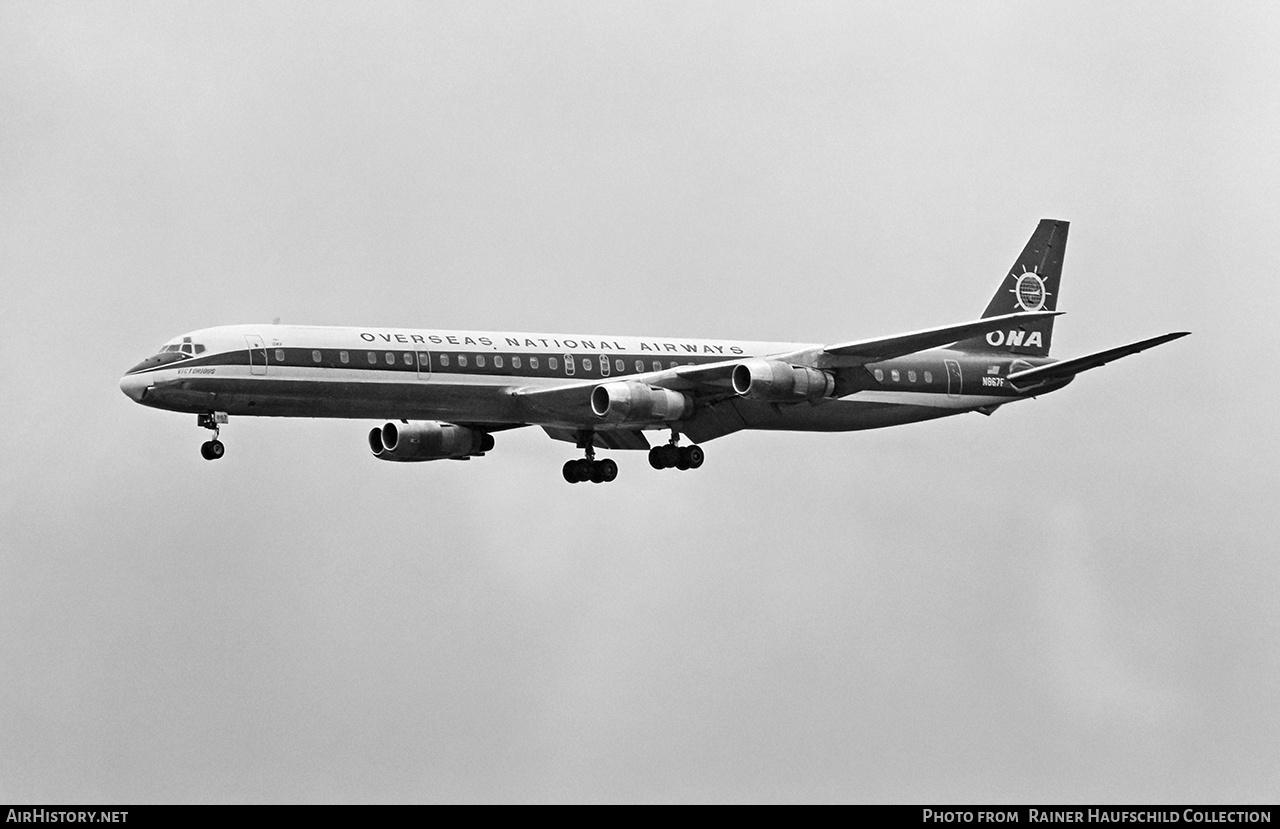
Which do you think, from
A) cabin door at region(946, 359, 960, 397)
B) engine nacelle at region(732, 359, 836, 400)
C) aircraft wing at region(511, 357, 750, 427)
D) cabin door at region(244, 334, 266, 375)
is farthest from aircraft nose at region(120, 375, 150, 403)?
cabin door at region(946, 359, 960, 397)

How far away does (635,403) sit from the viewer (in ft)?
230

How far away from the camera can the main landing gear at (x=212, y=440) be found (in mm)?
67062

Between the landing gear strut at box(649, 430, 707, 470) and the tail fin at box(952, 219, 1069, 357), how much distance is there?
11.0 meters

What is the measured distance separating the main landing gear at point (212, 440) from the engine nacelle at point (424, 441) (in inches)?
333

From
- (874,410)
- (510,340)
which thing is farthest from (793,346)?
(510,340)

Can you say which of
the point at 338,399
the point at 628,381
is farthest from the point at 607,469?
the point at 338,399

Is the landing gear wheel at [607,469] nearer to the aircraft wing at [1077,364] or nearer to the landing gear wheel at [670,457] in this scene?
the landing gear wheel at [670,457]

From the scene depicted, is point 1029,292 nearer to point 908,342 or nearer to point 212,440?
point 908,342

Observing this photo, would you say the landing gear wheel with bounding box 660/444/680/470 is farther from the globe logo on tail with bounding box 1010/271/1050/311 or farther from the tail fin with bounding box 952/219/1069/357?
the globe logo on tail with bounding box 1010/271/1050/311

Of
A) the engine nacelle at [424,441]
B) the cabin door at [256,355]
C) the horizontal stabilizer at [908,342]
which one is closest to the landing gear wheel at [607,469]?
the engine nacelle at [424,441]
